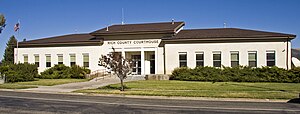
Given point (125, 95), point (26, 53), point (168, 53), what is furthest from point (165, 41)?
point (26, 53)

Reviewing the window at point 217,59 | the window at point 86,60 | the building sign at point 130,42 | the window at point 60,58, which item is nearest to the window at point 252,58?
the window at point 217,59

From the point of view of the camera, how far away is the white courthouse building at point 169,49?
3000cm

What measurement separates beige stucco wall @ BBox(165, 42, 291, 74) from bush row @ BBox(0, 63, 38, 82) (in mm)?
13608

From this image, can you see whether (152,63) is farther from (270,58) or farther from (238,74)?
(270,58)

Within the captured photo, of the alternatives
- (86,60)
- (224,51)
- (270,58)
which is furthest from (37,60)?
(270,58)

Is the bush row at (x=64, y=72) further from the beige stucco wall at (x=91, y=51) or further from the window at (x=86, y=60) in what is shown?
the beige stucco wall at (x=91, y=51)

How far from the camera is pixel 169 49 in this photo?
107ft

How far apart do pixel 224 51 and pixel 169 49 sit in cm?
559

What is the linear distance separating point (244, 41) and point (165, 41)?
7.89m

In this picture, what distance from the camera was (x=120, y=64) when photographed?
64.1ft

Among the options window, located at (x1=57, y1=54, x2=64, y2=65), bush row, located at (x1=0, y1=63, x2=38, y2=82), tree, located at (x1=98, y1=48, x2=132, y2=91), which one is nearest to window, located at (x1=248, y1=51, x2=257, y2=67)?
tree, located at (x1=98, y1=48, x2=132, y2=91)

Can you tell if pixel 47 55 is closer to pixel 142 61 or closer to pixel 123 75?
pixel 142 61

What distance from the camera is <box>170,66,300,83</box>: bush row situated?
26.4 m

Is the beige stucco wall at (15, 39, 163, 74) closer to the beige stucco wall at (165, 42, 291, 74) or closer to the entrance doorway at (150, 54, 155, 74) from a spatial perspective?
the entrance doorway at (150, 54, 155, 74)
